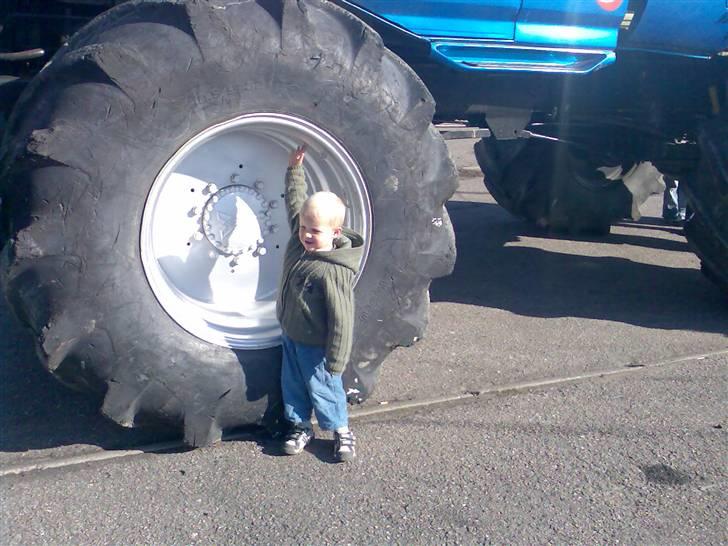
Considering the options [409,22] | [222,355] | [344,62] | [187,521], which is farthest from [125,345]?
[409,22]

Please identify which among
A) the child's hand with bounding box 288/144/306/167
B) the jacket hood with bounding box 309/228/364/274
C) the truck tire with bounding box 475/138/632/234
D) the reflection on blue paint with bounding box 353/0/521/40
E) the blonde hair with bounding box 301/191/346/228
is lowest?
the truck tire with bounding box 475/138/632/234

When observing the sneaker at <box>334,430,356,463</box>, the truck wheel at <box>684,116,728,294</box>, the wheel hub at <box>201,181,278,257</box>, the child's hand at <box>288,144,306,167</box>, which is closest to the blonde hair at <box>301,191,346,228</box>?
the child's hand at <box>288,144,306,167</box>

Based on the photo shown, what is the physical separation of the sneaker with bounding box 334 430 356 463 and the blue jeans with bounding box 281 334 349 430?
0.13ft

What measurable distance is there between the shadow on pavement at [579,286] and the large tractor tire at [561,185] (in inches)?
7.9

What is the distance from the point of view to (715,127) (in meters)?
4.82

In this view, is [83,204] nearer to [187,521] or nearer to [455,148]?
[187,521]

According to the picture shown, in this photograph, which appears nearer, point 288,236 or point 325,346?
point 325,346

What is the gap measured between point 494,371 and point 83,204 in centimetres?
208

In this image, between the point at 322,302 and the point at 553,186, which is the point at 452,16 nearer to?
the point at 322,302

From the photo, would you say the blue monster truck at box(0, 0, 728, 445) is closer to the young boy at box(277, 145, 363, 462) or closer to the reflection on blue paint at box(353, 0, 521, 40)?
the reflection on blue paint at box(353, 0, 521, 40)

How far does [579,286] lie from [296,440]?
2.95 meters

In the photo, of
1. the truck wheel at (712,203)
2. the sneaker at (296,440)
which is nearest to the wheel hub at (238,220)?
the sneaker at (296,440)

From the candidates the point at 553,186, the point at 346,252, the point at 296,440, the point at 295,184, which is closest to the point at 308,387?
the point at 296,440

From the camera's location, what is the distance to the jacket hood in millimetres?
3297
